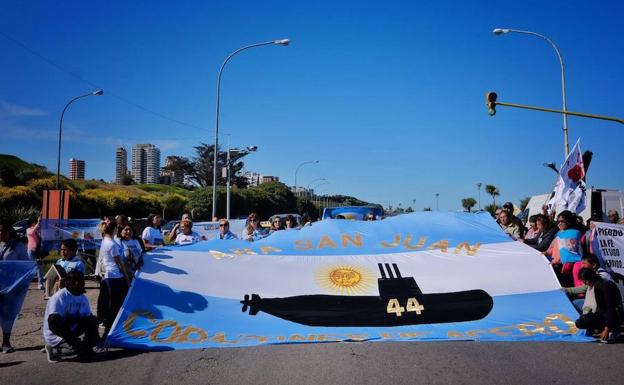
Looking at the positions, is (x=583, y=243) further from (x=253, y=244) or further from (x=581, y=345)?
(x=253, y=244)

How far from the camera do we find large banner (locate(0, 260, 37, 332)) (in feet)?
22.2

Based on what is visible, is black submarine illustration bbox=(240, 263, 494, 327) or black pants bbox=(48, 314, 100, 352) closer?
black pants bbox=(48, 314, 100, 352)

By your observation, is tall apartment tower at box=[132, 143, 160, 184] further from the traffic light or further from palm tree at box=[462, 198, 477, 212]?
the traffic light

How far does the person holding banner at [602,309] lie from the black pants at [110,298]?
253 inches

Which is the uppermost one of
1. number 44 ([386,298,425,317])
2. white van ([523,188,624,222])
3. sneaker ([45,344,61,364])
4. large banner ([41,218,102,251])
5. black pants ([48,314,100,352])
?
white van ([523,188,624,222])

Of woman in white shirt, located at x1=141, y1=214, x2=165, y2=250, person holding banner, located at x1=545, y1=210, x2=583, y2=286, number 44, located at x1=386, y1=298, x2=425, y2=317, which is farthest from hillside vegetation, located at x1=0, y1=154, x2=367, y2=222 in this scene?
person holding banner, located at x1=545, y1=210, x2=583, y2=286

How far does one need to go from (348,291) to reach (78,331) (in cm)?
373

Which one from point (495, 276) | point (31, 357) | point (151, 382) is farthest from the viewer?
point (495, 276)

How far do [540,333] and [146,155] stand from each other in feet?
667

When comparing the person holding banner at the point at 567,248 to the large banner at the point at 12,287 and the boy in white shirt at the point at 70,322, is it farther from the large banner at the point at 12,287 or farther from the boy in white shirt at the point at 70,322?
the large banner at the point at 12,287

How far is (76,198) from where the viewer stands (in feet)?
129

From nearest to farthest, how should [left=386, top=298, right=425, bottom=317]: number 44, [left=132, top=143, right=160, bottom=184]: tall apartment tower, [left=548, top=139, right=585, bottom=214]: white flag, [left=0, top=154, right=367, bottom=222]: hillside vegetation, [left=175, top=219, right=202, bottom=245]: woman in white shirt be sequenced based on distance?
[left=386, top=298, right=425, bottom=317]: number 44, [left=175, top=219, right=202, bottom=245]: woman in white shirt, [left=548, top=139, right=585, bottom=214]: white flag, [left=0, top=154, right=367, bottom=222]: hillside vegetation, [left=132, top=143, right=160, bottom=184]: tall apartment tower

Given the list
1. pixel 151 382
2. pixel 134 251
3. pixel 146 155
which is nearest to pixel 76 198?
pixel 134 251

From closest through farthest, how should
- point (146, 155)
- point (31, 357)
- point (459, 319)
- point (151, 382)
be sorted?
1. point (151, 382)
2. point (31, 357)
3. point (459, 319)
4. point (146, 155)
